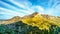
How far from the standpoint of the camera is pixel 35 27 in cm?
536

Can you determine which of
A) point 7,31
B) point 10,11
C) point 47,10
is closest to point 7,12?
point 10,11

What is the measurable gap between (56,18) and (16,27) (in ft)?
2.83

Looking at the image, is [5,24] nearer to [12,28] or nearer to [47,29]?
[12,28]

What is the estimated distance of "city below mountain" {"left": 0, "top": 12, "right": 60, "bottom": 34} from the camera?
5.36 metres

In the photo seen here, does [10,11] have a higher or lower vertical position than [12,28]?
higher

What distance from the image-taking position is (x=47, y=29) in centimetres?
536

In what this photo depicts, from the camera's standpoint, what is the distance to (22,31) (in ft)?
17.6

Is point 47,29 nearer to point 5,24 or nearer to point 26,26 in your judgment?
point 26,26

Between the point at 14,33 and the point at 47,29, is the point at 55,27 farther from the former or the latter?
the point at 14,33

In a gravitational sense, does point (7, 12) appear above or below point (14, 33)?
above

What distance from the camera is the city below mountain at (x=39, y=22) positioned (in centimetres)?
536

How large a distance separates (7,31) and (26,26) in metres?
0.41

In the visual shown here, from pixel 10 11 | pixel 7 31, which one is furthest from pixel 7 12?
pixel 7 31

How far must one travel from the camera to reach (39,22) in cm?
543
